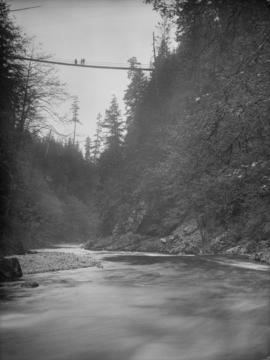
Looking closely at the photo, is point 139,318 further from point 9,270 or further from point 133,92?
point 133,92

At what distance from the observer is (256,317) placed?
8.22m

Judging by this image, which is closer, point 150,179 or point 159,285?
point 159,285

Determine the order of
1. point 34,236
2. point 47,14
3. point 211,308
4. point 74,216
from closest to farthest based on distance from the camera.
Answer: point 47,14
point 211,308
point 34,236
point 74,216

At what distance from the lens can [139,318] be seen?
827 centimetres

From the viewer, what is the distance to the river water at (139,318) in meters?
6.12

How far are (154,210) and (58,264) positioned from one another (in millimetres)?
15450

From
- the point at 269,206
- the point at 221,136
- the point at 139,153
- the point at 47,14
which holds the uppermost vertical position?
the point at 139,153

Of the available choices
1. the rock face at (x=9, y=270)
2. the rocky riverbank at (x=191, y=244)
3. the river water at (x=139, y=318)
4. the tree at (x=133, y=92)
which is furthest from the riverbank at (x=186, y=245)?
the tree at (x=133, y=92)

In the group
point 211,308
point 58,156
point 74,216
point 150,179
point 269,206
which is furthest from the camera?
point 58,156

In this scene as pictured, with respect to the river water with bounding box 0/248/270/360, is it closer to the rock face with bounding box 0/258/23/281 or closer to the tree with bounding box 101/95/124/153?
the rock face with bounding box 0/258/23/281

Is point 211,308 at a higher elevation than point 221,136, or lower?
lower

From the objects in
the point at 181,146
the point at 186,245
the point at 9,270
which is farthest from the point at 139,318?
the point at 186,245

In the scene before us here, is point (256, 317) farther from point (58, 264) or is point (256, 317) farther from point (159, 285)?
point (58, 264)

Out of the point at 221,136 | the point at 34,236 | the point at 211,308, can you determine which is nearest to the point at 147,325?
the point at 211,308
